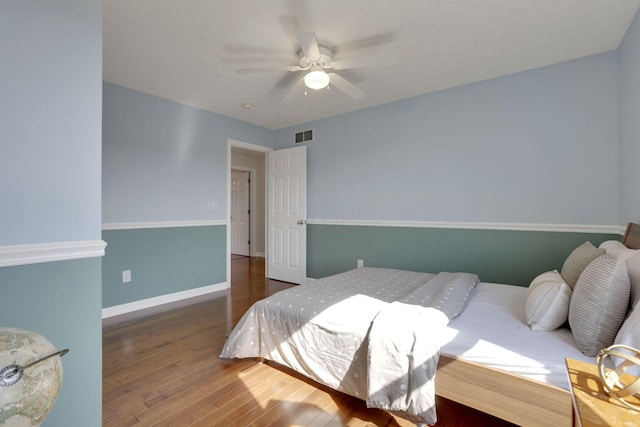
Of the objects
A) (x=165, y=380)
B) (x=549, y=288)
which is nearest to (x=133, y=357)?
(x=165, y=380)

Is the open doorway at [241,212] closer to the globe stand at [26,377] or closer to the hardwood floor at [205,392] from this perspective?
the hardwood floor at [205,392]

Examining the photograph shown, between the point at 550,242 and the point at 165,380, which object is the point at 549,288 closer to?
the point at 550,242

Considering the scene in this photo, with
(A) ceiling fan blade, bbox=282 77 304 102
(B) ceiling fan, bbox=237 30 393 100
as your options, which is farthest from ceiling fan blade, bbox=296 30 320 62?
(A) ceiling fan blade, bbox=282 77 304 102

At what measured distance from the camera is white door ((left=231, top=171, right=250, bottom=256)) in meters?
7.22

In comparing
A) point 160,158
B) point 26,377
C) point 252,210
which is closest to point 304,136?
point 160,158

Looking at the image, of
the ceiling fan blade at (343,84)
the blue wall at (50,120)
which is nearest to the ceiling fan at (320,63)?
the ceiling fan blade at (343,84)

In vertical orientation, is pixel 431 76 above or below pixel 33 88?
above

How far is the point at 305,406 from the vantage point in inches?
66.2

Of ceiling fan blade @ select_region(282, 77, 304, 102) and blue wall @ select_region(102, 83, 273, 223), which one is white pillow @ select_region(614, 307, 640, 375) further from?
blue wall @ select_region(102, 83, 273, 223)

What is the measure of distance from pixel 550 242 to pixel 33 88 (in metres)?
3.68

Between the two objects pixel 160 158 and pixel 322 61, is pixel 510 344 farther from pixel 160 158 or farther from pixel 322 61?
pixel 160 158

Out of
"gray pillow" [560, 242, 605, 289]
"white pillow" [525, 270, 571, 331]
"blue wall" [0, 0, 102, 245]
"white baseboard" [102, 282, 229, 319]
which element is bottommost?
"white baseboard" [102, 282, 229, 319]

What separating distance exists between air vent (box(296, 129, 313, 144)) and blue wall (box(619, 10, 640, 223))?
3299 millimetres

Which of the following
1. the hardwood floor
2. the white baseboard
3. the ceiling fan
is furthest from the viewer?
the white baseboard
